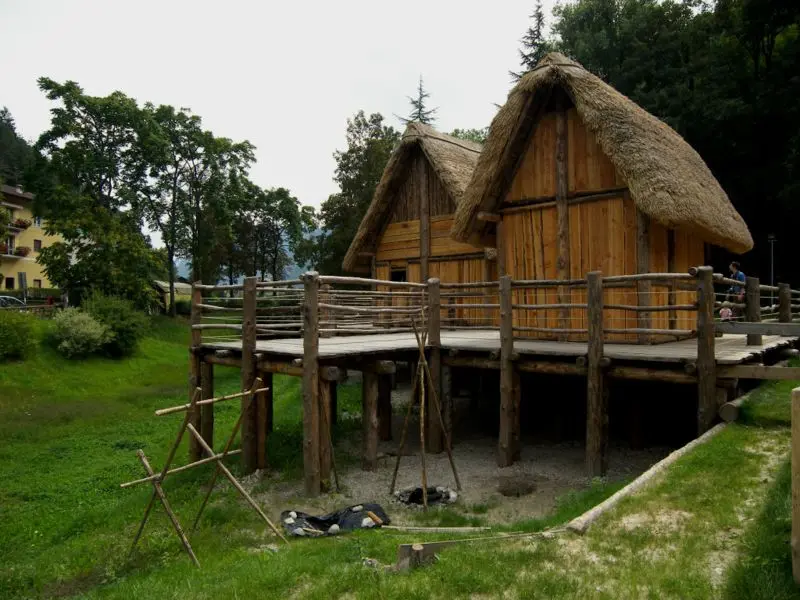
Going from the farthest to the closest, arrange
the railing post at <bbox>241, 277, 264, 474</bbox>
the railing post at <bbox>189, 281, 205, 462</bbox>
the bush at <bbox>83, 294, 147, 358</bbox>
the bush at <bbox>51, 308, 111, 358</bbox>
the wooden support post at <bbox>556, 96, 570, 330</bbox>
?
the bush at <bbox>83, 294, 147, 358</bbox>
the bush at <bbox>51, 308, 111, 358</bbox>
the wooden support post at <bbox>556, 96, 570, 330</bbox>
the railing post at <bbox>189, 281, 205, 462</bbox>
the railing post at <bbox>241, 277, 264, 474</bbox>

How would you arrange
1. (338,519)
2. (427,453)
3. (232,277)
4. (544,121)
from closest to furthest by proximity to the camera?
(338,519) < (427,453) < (544,121) < (232,277)

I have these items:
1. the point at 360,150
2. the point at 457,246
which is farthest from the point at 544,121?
the point at 360,150

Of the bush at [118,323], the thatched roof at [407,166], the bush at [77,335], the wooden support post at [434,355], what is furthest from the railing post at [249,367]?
the bush at [118,323]

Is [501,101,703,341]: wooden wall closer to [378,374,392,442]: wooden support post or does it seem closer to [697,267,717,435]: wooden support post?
[697,267,717,435]: wooden support post

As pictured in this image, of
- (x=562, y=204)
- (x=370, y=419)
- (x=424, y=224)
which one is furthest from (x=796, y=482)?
(x=424, y=224)

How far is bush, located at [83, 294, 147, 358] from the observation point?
23.0 meters

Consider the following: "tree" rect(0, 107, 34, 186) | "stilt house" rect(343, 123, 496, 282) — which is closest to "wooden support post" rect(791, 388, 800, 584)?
"stilt house" rect(343, 123, 496, 282)

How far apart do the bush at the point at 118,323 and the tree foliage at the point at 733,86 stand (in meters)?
23.0

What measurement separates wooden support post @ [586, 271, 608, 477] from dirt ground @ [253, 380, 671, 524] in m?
0.34

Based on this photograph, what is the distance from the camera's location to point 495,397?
1545 centimetres

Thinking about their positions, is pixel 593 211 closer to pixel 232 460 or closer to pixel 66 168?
pixel 232 460

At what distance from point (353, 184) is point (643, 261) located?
770 inches

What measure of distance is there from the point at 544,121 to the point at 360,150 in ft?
57.7

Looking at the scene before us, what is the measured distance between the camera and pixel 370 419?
33.3ft
